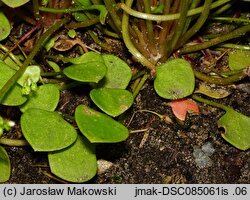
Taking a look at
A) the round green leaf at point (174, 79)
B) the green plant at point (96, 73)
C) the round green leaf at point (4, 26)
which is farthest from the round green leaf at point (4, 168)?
the round green leaf at point (174, 79)

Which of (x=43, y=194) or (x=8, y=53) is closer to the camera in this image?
(x=43, y=194)

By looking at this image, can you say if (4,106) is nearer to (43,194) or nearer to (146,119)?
(43,194)

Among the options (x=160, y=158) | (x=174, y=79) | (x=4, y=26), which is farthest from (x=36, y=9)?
(x=160, y=158)

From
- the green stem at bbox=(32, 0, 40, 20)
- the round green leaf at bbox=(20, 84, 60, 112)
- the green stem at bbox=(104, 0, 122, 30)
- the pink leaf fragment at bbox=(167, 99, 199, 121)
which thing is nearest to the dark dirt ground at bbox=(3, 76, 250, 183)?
the pink leaf fragment at bbox=(167, 99, 199, 121)

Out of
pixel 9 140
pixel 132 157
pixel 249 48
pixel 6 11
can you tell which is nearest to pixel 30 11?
pixel 6 11

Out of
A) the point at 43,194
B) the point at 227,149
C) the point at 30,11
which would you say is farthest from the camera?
the point at 30,11

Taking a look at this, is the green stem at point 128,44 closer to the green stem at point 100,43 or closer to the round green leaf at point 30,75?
the green stem at point 100,43

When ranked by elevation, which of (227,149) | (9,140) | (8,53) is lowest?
(227,149)
